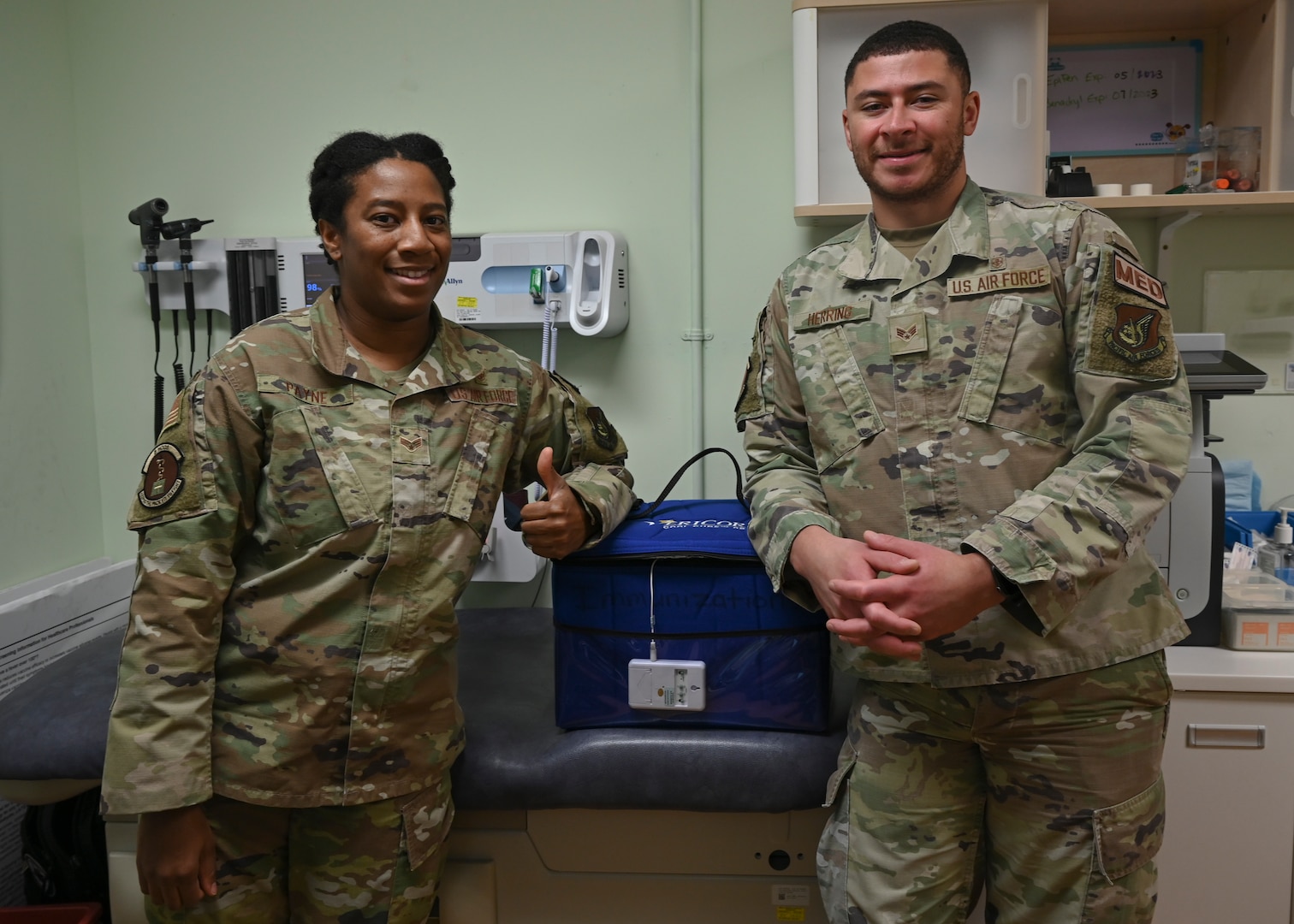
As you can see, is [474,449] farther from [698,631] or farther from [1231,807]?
[1231,807]

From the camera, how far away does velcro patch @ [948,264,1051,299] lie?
1.23m

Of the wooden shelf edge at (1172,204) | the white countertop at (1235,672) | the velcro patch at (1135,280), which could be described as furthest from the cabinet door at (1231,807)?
the wooden shelf edge at (1172,204)

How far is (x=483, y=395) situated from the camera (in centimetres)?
139

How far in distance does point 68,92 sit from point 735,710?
2.10 metres

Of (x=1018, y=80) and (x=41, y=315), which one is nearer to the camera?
(x=1018, y=80)

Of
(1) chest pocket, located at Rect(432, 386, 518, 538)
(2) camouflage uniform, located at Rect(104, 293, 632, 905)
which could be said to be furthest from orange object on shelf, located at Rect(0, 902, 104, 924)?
(1) chest pocket, located at Rect(432, 386, 518, 538)

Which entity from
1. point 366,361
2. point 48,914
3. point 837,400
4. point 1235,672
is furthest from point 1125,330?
point 48,914

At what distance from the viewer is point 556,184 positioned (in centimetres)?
213

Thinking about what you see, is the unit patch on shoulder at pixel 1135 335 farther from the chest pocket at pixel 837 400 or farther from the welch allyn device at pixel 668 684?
the welch allyn device at pixel 668 684

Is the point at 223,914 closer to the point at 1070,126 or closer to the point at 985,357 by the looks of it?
the point at 985,357

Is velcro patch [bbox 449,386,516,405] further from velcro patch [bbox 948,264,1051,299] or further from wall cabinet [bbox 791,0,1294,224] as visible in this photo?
wall cabinet [bbox 791,0,1294,224]

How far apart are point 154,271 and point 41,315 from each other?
0.86 ft

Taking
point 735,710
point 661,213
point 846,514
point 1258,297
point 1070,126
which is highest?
point 1070,126

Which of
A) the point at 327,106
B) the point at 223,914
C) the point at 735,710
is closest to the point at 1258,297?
the point at 735,710
